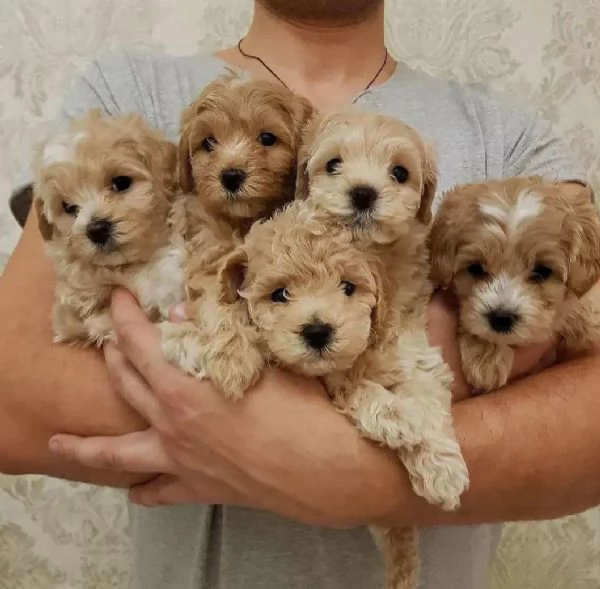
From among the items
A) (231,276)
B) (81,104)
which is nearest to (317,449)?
(231,276)

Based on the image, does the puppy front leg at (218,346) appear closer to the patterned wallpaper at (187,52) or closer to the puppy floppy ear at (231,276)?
the puppy floppy ear at (231,276)

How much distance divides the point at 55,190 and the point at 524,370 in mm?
775

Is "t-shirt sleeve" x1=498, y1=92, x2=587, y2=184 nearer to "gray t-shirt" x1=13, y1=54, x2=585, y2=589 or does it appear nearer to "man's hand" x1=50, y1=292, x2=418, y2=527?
"gray t-shirt" x1=13, y1=54, x2=585, y2=589

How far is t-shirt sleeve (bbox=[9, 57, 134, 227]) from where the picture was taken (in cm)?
141

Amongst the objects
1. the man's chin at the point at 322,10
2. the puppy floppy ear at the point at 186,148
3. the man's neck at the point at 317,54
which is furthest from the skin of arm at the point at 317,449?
the man's chin at the point at 322,10

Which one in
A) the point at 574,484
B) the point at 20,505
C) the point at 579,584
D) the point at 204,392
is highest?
the point at 204,392

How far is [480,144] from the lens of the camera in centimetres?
153

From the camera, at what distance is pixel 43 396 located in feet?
3.90

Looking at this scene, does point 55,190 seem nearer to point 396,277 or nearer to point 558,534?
point 396,277

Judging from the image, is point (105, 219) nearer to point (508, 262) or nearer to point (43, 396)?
point (43, 396)

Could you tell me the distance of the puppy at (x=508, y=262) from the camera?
3.76ft

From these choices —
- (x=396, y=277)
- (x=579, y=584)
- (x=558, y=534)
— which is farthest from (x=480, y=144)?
(x=579, y=584)

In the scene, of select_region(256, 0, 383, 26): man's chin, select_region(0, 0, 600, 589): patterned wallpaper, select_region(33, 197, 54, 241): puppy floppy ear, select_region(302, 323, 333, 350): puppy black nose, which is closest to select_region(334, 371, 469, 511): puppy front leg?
select_region(302, 323, 333, 350): puppy black nose

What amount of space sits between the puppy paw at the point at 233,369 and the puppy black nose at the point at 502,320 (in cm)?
34
